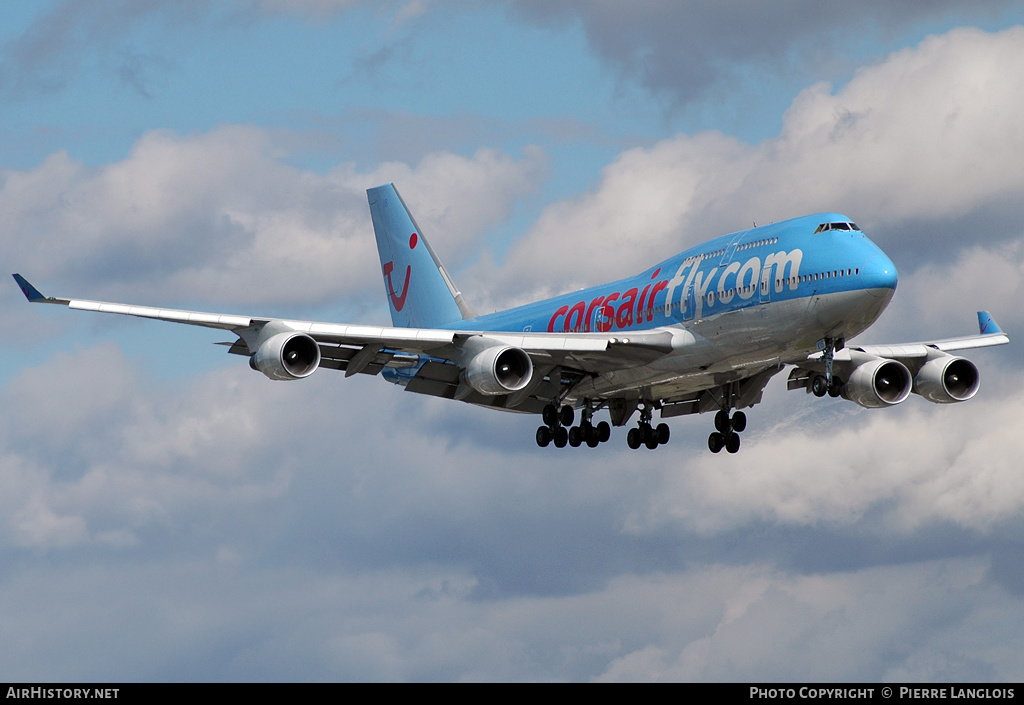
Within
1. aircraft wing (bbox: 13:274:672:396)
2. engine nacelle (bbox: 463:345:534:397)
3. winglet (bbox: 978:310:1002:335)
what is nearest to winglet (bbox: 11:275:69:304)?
aircraft wing (bbox: 13:274:672:396)

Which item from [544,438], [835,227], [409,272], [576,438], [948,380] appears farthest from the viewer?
[409,272]

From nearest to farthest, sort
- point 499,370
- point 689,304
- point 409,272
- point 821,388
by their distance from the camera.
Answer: point 821,388, point 499,370, point 689,304, point 409,272

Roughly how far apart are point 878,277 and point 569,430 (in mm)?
16532

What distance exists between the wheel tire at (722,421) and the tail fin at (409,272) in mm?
13437

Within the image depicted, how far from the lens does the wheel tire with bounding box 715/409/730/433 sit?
52.7 meters

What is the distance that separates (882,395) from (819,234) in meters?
11.8

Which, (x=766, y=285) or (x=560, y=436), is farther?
(x=560, y=436)

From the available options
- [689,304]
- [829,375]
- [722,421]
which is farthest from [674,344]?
[722,421]

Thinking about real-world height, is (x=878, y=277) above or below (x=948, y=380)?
below

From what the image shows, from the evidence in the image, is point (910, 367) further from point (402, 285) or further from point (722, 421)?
point (402, 285)

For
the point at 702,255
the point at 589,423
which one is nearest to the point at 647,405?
the point at 589,423

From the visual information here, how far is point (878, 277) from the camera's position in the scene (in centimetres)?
4056

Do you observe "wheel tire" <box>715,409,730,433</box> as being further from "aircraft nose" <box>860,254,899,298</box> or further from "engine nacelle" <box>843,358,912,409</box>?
"aircraft nose" <box>860,254,899,298</box>

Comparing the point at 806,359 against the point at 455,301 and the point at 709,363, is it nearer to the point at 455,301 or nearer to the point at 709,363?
the point at 709,363
